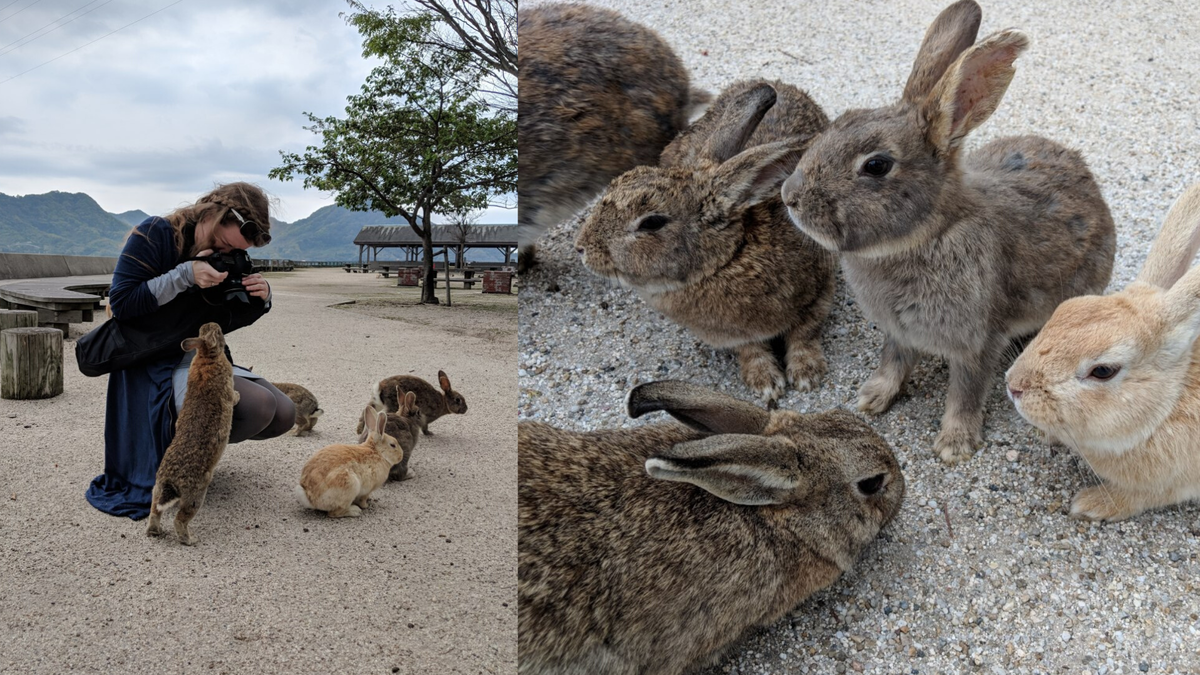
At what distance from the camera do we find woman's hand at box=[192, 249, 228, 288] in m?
→ 1.86

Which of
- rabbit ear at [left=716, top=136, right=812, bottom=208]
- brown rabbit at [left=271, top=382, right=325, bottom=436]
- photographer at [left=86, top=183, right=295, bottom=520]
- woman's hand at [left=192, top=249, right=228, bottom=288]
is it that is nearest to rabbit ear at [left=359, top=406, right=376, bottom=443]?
brown rabbit at [left=271, top=382, right=325, bottom=436]

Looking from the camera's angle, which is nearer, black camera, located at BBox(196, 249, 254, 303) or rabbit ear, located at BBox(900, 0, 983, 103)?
rabbit ear, located at BBox(900, 0, 983, 103)

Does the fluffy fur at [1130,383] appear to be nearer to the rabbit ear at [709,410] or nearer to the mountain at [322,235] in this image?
the rabbit ear at [709,410]

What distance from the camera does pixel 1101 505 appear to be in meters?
1.12

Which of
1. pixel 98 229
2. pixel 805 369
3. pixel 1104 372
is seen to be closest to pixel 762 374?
pixel 805 369

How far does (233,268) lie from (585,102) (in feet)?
3.46

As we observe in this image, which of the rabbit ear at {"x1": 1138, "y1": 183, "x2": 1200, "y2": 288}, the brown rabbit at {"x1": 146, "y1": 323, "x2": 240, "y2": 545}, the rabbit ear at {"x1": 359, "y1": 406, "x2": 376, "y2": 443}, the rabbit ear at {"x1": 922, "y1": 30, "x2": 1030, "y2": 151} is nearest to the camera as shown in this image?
the rabbit ear at {"x1": 922, "y1": 30, "x2": 1030, "y2": 151}

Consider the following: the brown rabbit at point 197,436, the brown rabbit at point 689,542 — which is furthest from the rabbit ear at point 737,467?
the brown rabbit at point 197,436

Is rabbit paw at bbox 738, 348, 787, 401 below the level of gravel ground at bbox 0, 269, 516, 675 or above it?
above

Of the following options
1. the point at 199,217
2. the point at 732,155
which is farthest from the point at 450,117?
the point at 732,155

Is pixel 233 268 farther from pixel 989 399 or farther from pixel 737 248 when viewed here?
pixel 989 399

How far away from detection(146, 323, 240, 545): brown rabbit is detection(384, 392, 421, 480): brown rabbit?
1.42 feet

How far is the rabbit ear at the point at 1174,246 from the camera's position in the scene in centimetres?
115

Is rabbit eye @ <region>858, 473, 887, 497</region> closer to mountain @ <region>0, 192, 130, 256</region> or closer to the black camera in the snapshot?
the black camera
